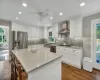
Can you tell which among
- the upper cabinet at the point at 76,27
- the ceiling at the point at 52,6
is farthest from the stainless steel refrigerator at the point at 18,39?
the upper cabinet at the point at 76,27

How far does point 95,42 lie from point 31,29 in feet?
14.7

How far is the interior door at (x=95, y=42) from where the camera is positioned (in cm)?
326

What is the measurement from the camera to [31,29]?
18.9ft

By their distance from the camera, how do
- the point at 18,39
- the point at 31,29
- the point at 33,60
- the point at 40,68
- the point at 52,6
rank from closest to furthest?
1. the point at 40,68
2. the point at 33,60
3. the point at 52,6
4. the point at 18,39
5. the point at 31,29

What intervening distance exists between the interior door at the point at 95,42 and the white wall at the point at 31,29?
4.26 metres

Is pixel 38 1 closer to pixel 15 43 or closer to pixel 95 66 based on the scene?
pixel 15 43

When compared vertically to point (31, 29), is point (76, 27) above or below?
below

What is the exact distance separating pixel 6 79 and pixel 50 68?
1.84 meters

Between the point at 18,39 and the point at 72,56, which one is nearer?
the point at 72,56

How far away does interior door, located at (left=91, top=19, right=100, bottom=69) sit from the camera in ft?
10.7

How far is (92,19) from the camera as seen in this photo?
3375 millimetres

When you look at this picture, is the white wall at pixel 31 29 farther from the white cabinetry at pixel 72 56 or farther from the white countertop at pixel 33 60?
the white countertop at pixel 33 60

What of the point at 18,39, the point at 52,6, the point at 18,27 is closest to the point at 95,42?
the point at 52,6

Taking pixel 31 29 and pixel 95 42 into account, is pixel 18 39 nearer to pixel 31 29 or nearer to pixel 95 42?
pixel 31 29
